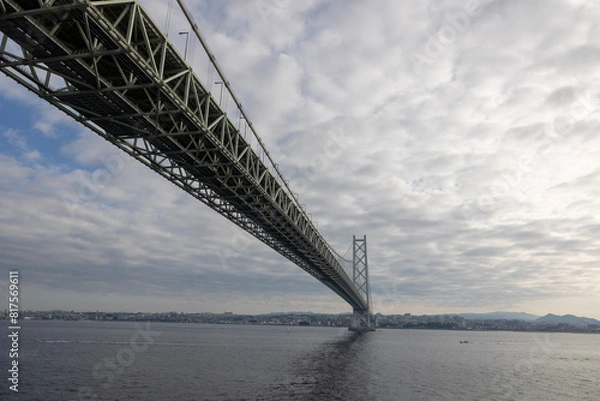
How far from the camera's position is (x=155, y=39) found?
16578mm

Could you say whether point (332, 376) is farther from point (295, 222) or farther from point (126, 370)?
point (126, 370)

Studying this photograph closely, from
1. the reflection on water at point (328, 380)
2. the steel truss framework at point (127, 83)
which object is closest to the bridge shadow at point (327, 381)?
the reflection on water at point (328, 380)

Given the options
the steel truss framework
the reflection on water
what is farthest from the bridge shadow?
the steel truss framework

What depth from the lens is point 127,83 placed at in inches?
647

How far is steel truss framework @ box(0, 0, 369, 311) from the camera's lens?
1375 centimetres

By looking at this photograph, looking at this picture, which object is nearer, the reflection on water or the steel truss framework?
the steel truss framework

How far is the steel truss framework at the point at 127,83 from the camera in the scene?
541 inches

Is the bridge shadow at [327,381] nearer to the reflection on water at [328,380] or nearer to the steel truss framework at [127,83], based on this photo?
the reflection on water at [328,380]

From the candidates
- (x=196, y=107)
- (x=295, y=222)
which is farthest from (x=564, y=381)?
(x=196, y=107)

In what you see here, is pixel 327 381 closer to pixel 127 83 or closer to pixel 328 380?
pixel 328 380

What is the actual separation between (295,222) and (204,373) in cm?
1781

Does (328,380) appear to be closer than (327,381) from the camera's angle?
No

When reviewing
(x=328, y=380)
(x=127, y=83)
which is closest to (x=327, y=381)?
(x=328, y=380)

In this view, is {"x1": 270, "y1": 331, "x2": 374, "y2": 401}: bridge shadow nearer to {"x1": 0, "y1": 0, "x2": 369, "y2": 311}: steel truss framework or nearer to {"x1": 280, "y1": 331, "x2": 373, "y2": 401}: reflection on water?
{"x1": 280, "y1": 331, "x2": 373, "y2": 401}: reflection on water
